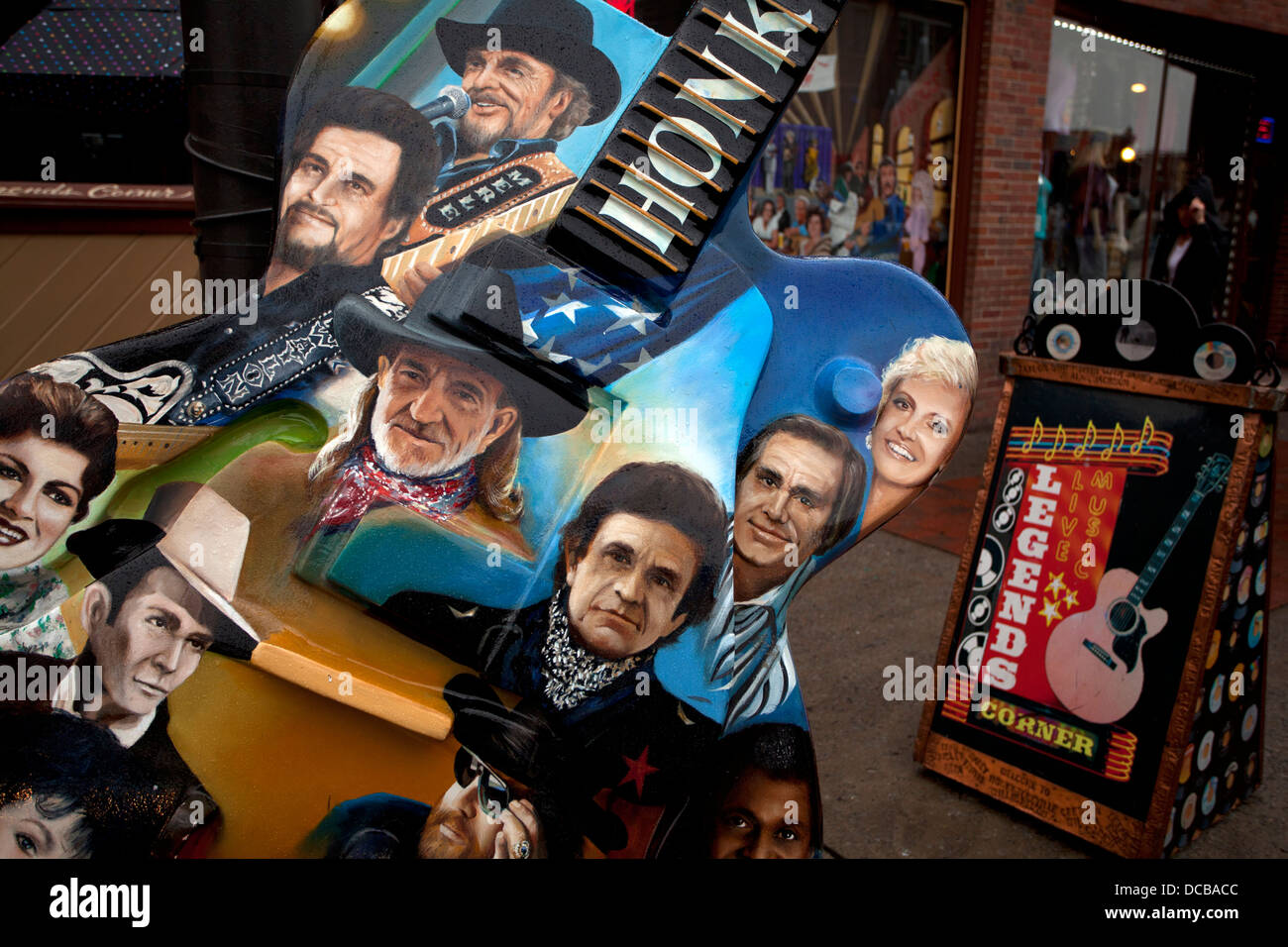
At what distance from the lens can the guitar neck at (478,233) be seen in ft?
3.89

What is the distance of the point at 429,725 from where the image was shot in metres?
1.04

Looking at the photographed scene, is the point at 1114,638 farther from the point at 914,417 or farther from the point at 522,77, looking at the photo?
the point at 522,77

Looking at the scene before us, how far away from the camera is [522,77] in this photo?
1239mm

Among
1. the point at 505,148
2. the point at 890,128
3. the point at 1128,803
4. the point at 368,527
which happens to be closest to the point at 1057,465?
the point at 1128,803

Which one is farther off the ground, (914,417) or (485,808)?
(914,417)

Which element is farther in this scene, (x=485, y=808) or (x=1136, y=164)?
(x=1136, y=164)

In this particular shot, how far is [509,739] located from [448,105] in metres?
0.82

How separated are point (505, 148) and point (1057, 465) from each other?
215 centimetres
